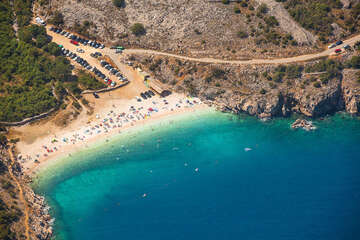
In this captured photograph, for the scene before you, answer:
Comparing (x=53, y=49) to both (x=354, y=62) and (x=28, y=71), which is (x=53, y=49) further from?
(x=354, y=62)

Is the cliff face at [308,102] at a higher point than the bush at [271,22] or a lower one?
lower

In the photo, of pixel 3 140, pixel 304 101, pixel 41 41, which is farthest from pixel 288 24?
pixel 3 140

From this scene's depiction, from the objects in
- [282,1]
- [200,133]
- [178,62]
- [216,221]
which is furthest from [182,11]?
[216,221]

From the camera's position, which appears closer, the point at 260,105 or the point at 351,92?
the point at 351,92

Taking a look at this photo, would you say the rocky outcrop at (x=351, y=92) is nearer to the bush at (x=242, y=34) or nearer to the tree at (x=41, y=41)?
the bush at (x=242, y=34)

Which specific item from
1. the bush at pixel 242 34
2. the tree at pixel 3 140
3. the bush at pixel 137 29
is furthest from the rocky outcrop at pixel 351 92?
the tree at pixel 3 140

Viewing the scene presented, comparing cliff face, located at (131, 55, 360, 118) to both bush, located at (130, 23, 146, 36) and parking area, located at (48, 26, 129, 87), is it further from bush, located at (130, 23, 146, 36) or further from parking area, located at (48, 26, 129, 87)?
parking area, located at (48, 26, 129, 87)

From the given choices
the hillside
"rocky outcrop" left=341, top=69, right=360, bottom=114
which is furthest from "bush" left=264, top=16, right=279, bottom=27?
"rocky outcrop" left=341, top=69, right=360, bottom=114

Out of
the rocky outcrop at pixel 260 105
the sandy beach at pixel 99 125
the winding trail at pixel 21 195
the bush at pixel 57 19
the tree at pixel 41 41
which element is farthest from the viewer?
the bush at pixel 57 19
